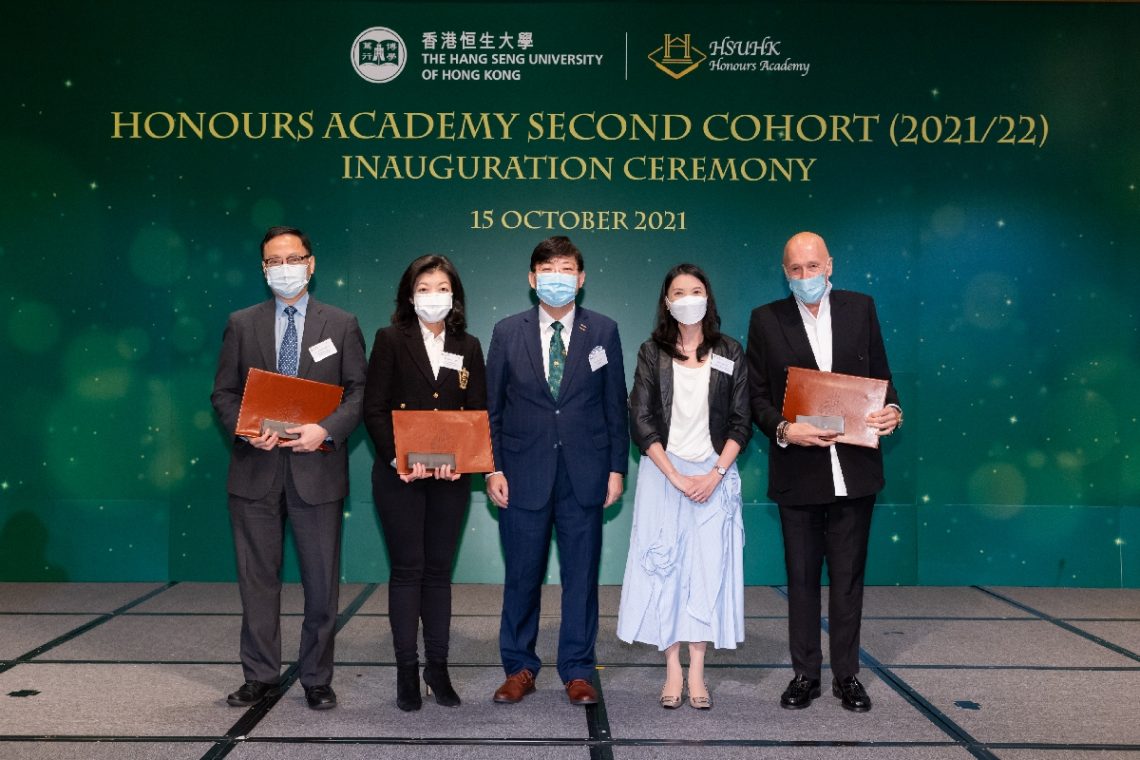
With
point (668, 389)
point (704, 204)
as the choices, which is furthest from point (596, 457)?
point (704, 204)

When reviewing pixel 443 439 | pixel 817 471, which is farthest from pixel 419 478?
pixel 817 471

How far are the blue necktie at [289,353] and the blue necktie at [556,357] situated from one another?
0.92 meters

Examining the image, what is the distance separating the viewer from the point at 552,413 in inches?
126

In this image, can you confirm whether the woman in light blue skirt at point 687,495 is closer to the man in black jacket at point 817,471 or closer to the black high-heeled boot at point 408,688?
the man in black jacket at point 817,471

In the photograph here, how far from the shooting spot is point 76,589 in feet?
16.7

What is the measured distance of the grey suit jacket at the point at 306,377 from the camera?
3.20 meters

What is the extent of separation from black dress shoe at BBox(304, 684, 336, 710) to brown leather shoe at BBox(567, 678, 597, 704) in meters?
0.84

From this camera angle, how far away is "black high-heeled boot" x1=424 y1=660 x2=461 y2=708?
10.4 ft

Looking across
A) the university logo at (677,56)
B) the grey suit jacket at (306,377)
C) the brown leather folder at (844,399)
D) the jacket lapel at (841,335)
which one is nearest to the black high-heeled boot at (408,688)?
the grey suit jacket at (306,377)

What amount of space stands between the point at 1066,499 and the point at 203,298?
5330 mm

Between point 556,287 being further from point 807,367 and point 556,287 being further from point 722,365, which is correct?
point 807,367

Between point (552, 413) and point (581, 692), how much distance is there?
3.27 ft

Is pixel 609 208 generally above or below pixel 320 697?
above

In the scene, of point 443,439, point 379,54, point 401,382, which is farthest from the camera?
point 379,54
